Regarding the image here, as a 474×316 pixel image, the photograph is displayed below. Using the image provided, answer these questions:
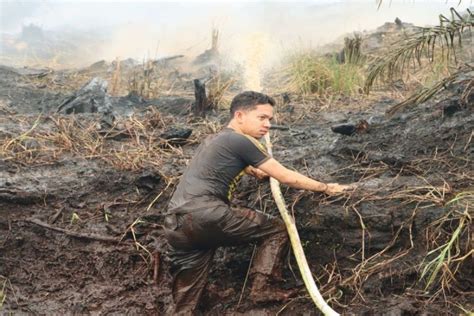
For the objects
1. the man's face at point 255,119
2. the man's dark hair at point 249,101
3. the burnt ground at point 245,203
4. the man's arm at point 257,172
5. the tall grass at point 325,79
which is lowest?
the burnt ground at point 245,203

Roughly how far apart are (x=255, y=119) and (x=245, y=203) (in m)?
0.98

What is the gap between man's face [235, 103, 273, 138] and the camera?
4328mm

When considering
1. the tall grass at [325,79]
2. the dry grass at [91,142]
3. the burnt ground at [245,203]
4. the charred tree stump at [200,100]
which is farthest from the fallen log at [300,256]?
the tall grass at [325,79]

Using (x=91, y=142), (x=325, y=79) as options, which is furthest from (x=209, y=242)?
(x=325, y=79)

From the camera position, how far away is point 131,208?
532 cm

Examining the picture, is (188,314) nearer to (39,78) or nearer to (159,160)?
(159,160)

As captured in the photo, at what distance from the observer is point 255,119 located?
433 centimetres

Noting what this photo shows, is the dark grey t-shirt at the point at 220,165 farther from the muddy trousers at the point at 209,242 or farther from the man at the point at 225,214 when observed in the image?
the muddy trousers at the point at 209,242

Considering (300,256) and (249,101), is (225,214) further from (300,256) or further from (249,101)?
(249,101)

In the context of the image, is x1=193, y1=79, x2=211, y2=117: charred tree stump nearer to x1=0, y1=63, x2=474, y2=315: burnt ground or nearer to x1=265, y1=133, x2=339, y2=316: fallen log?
x1=0, y1=63, x2=474, y2=315: burnt ground

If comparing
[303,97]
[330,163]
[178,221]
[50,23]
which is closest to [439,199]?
[330,163]

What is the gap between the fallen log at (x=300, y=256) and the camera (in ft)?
12.2

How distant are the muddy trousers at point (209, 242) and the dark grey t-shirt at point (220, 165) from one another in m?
0.13

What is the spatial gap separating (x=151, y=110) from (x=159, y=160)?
1732mm
